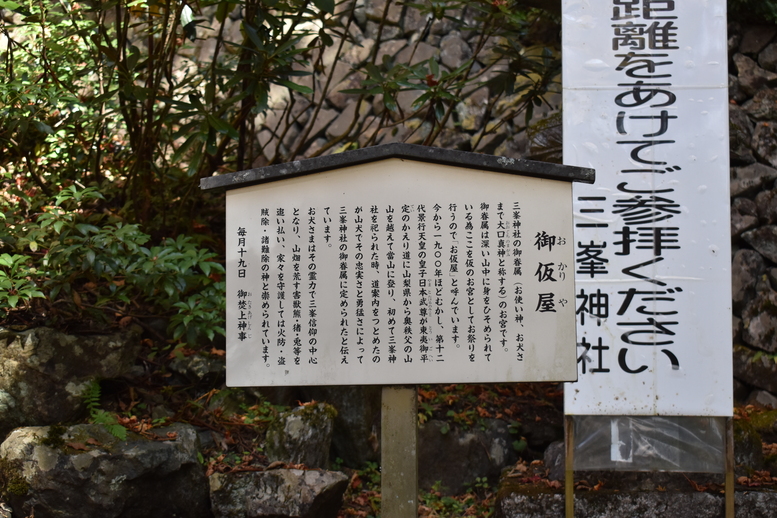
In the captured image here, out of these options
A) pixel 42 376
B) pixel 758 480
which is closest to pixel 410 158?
pixel 42 376

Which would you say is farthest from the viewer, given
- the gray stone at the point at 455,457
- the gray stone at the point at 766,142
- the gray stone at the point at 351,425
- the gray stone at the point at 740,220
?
the gray stone at the point at 766,142

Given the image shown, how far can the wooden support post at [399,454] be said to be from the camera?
3188 mm

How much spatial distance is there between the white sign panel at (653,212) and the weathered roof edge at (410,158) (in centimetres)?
158

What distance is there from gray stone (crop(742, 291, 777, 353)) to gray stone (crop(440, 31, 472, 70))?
382 cm

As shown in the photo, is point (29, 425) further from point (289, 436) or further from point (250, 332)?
point (250, 332)

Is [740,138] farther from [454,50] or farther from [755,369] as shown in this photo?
[454,50]

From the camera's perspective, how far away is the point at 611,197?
457cm

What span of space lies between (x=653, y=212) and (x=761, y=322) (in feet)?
7.25

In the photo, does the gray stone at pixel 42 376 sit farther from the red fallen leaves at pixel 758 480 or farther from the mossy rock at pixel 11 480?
the red fallen leaves at pixel 758 480

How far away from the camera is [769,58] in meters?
6.60

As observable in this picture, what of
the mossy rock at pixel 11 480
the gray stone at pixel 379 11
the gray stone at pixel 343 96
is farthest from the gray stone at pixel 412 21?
the mossy rock at pixel 11 480

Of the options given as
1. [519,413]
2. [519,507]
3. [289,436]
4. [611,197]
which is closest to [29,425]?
[289,436]

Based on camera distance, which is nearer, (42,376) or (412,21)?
(42,376)

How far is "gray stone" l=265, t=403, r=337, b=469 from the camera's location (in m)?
4.77
